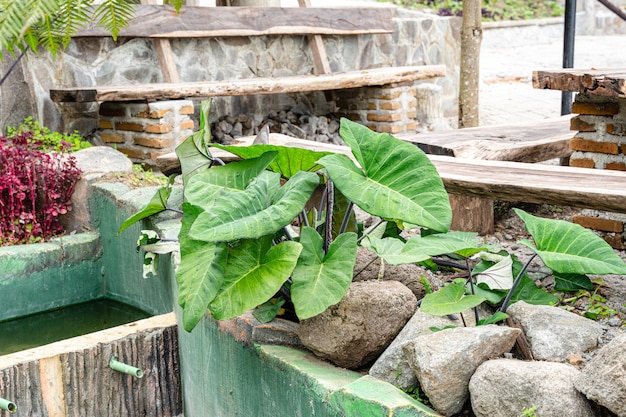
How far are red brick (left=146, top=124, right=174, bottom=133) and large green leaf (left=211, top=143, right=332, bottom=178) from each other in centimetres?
275

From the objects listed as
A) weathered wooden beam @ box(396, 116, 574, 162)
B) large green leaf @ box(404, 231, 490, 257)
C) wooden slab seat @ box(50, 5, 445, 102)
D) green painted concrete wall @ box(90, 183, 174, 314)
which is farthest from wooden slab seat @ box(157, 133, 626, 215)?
wooden slab seat @ box(50, 5, 445, 102)

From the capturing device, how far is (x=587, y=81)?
2715mm

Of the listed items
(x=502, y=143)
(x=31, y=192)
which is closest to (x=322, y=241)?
(x=502, y=143)

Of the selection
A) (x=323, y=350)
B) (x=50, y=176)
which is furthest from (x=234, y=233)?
(x=50, y=176)

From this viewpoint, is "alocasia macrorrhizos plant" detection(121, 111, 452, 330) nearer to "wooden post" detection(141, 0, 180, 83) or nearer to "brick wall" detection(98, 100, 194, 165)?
"brick wall" detection(98, 100, 194, 165)

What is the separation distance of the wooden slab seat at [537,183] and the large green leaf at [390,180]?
50cm

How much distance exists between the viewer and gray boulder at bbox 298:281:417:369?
2033 millimetres

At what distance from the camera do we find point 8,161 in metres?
4.00

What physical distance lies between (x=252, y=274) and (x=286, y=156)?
0.45 meters

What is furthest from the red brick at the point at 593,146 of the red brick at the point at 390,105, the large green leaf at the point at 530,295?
the red brick at the point at 390,105

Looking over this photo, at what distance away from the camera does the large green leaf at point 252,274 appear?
78.1 inches

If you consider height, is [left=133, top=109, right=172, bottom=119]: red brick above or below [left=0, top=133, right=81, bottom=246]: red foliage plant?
above

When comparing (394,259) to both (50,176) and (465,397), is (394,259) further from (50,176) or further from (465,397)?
(50,176)

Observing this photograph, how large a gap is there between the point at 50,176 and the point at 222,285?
2.32m
